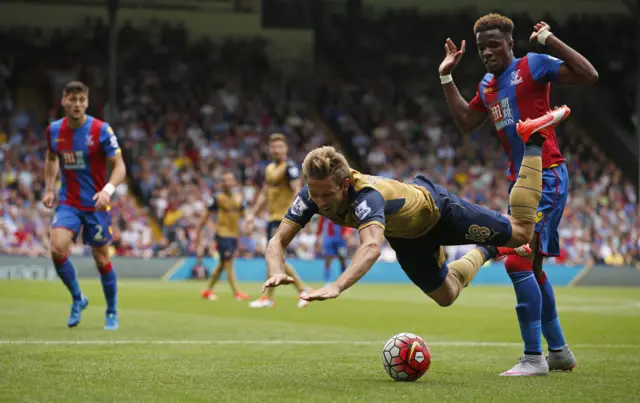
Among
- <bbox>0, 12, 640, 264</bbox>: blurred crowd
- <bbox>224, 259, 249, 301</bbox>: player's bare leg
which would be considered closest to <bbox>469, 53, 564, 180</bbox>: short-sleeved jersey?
<bbox>224, 259, 249, 301</bbox>: player's bare leg

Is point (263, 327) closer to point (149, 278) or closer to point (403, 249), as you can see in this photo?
point (403, 249)

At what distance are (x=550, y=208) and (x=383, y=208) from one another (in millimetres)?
1771

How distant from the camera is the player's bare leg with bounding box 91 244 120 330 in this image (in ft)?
37.7

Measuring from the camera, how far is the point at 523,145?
786 cm

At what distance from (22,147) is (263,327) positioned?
64.6 ft

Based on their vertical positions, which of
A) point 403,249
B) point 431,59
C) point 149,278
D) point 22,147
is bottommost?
point 149,278

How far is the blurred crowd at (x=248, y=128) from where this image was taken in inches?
1136

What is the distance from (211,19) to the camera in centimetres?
3641

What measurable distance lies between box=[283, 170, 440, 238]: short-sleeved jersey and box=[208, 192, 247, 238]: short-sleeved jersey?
12.8m

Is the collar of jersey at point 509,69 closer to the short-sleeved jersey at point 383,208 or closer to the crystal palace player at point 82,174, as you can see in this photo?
the short-sleeved jersey at point 383,208

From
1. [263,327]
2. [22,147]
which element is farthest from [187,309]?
[22,147]

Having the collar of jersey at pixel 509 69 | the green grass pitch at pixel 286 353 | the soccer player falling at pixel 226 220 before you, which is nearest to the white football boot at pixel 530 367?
the green grass pitch at pixel 286 353

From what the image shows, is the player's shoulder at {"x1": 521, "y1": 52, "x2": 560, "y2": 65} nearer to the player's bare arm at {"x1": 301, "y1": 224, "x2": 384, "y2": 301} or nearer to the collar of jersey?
the collar of jersey

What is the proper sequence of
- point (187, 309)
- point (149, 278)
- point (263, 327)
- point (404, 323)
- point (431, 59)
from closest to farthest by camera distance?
point (263, 327) → point (404, 323) → point (187, 309) → point (149, 278) → point (431, 59)
